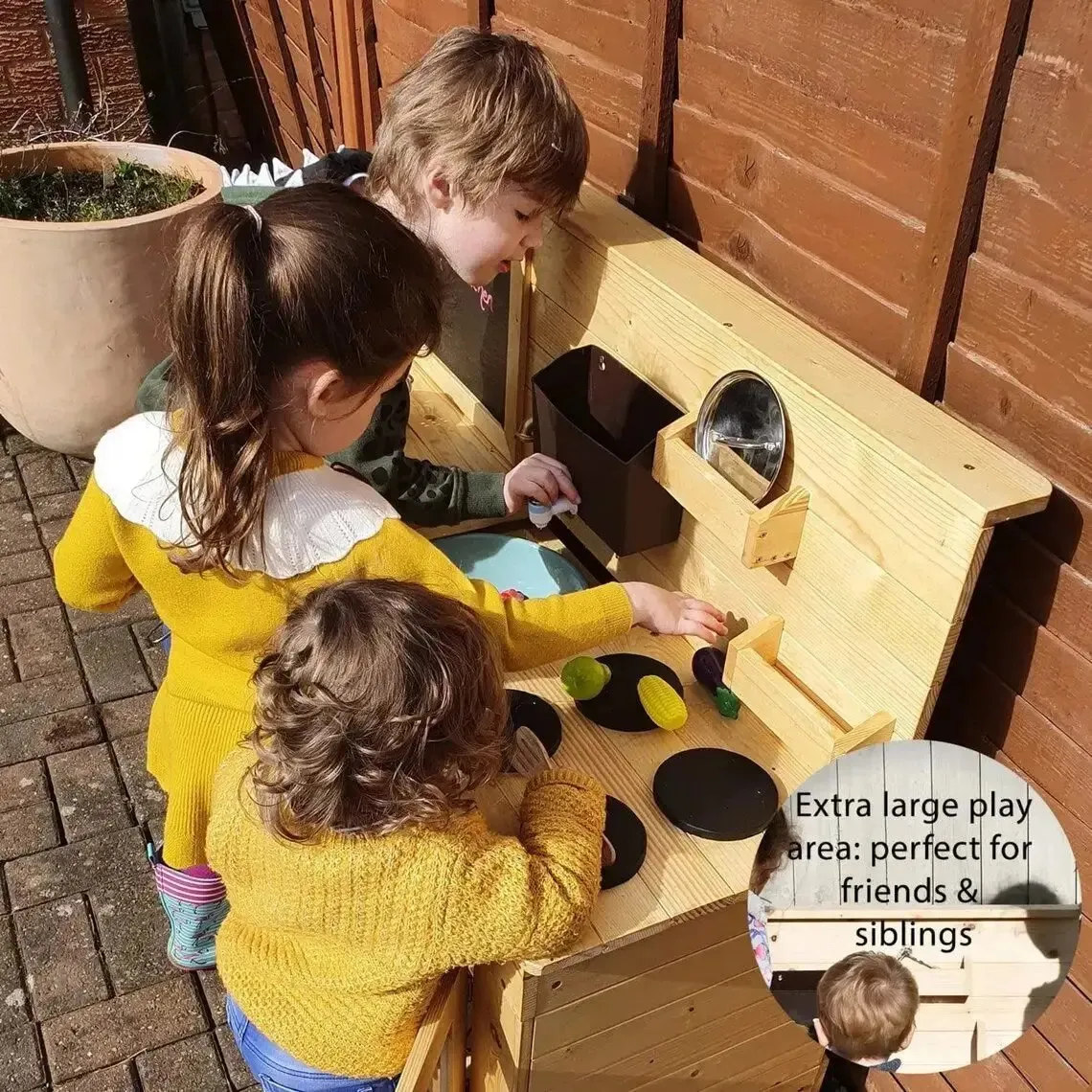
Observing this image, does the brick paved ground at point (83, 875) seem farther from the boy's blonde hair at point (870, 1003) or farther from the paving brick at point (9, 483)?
the boy's blonde hair at point (870, 1003)

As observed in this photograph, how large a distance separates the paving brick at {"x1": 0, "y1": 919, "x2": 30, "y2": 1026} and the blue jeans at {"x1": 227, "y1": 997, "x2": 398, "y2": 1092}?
0.78m

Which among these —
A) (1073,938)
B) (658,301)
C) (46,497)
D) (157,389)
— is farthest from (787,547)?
(46,497)

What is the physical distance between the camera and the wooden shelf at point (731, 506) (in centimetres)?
147

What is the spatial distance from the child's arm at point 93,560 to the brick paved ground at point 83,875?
95cm

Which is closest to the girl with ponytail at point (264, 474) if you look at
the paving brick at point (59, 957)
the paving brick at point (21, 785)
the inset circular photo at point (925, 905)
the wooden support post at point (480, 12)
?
the inset circular photo at point (925, 905)

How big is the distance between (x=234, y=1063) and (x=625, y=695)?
1105 millimetres

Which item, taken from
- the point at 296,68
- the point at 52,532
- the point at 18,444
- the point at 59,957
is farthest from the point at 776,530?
the point at 296,68

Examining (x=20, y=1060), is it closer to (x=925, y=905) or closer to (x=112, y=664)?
(x=112, y=664)

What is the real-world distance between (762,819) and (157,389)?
4.30ft

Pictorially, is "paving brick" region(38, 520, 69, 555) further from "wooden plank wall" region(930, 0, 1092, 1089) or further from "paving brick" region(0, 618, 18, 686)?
"wooden plank wall" region(930, 0, 1092, 1089)

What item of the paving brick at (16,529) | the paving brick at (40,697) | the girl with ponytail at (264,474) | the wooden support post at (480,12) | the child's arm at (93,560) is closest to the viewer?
the girl with ponytail at (264,474)

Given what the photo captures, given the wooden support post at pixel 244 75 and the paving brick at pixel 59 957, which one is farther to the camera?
the wooden support post at pixel 244 75

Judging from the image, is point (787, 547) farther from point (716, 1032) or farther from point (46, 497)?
point (46, 497)

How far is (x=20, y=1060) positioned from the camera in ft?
6.54
